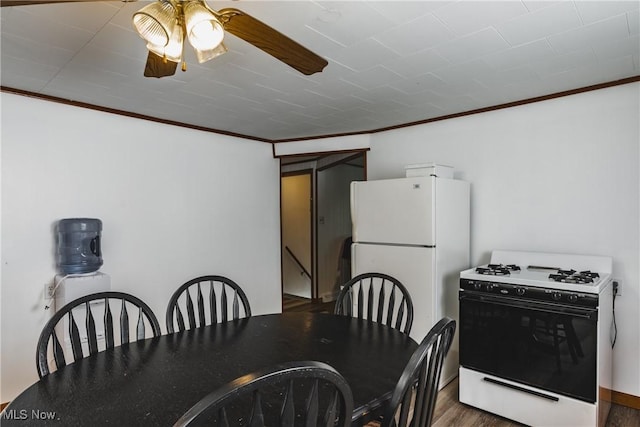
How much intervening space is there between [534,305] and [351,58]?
178 centimetres

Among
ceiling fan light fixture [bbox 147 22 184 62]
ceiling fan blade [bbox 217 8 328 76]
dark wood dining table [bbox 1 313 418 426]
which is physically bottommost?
dark wood dining table [bbox 1 313 418 426]

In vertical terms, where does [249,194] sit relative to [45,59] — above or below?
below

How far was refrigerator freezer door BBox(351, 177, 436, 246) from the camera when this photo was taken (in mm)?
2721

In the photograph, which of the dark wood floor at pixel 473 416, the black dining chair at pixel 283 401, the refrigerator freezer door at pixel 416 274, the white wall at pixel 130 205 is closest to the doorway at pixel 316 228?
→ the white wall at pixel 130 205

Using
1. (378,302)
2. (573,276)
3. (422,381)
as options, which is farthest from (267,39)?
(573,276)

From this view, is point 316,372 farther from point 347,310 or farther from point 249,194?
point 249,194

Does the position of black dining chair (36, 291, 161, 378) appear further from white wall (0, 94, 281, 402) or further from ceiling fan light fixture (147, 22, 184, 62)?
ceiling fan light fixture (147, 22, 184, 62)

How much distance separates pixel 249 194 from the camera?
410cm

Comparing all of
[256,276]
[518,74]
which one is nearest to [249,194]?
[256,276]

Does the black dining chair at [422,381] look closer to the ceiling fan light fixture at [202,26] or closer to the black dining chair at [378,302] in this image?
the black dining chair at [378,302]

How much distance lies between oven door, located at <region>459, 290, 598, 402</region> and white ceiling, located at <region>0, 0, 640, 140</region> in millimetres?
1405

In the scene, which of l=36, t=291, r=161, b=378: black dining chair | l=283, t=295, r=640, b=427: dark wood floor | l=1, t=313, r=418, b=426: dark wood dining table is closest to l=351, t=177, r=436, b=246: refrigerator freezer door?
l=1, t=313, r=418, b=426: dark wood dining table

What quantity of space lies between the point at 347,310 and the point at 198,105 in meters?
1.89

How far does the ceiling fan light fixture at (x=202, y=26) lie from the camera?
1.15m
